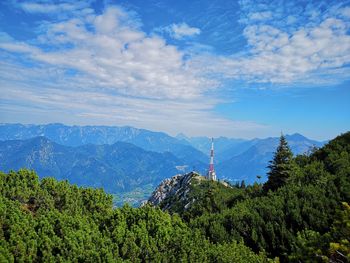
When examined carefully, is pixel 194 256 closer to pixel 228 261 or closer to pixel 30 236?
pixel 228 261

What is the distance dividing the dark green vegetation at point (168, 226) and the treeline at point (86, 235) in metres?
0.08

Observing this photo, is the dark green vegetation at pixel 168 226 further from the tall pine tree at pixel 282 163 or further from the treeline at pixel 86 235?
the tall pine tree at pixel 282 163

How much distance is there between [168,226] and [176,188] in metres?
125

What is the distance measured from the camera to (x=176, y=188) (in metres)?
159

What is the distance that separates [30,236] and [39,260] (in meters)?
2.18

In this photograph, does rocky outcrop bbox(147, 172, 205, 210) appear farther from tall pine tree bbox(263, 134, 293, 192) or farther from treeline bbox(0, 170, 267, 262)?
treeline bbox(0, 170, 267, 262)

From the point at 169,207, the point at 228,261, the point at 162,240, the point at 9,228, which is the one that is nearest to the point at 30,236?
the point at 9,228

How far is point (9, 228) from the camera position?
2706cm

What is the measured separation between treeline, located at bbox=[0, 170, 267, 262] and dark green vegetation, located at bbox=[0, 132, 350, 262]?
0.26 ft

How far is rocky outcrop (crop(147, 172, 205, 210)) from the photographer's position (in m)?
148

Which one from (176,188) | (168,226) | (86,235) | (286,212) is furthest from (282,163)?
(176,188)

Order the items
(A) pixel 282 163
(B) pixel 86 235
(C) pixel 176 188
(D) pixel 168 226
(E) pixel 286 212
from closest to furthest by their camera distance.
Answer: (B) pixel 86 235 < (D) pixel 168 226 < (E) pixel 286 212 < (A) pixel 282 163 < (C) pixel 176 188

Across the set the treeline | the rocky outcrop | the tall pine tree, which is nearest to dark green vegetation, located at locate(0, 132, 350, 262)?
the treeline

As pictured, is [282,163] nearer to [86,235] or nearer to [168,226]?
[168,226]
